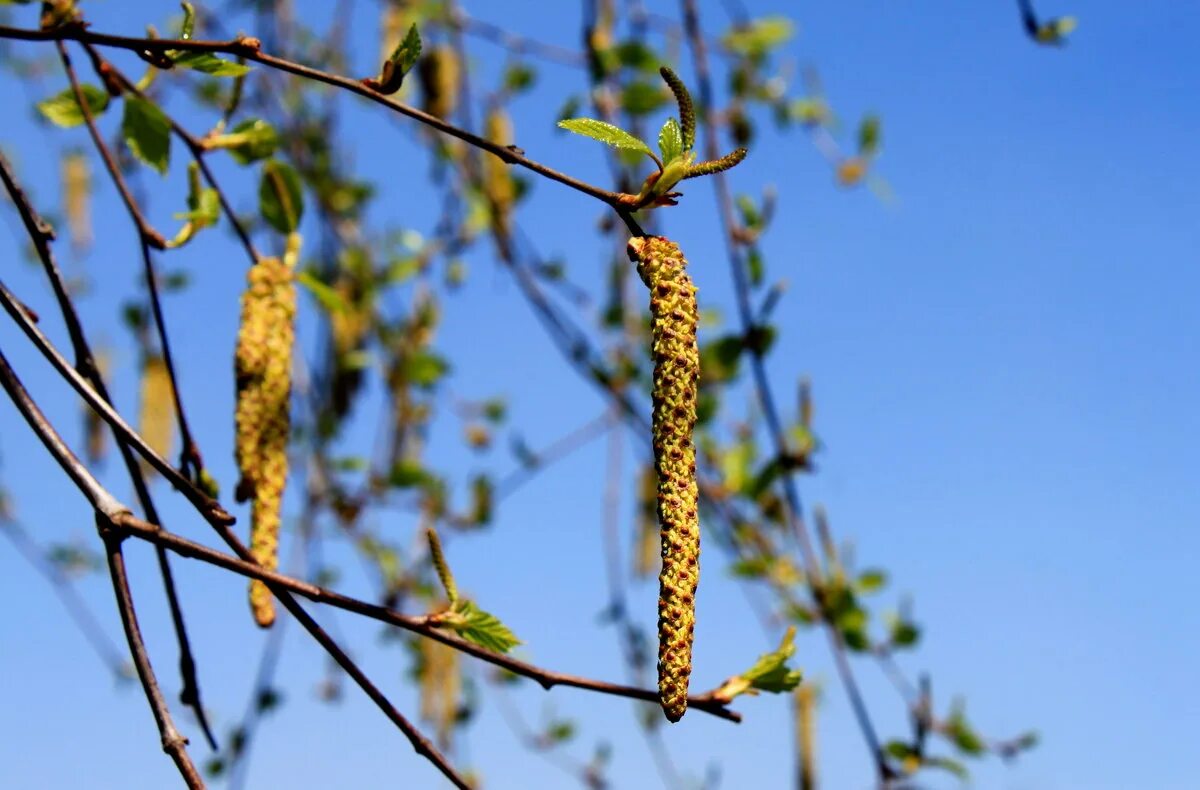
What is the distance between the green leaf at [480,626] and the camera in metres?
0.98

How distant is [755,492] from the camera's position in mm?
2730

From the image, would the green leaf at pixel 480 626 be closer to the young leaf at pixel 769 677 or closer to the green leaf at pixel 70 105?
the young leaf at pixel 769 677

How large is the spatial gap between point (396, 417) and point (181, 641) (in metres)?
2.65

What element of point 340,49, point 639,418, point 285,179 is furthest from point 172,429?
point 340,49

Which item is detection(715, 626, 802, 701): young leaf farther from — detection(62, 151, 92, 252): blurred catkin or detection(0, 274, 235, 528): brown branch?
detection(62, 151, 92, 252): blurred catkin

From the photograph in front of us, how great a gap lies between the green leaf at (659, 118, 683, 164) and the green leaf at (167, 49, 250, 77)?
365 millimetres

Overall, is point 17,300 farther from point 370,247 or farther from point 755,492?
point 370,247

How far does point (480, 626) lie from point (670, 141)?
40 centimetres

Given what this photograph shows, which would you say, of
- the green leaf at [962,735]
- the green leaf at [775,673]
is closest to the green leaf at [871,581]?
the green leaf at [962,735]

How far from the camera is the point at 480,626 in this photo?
38.9 inches

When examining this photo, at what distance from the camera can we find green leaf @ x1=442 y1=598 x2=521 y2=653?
983mm

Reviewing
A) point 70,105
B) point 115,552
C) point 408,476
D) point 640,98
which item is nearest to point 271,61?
point 115,552

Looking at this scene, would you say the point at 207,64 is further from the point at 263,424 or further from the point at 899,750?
the point at 899,750

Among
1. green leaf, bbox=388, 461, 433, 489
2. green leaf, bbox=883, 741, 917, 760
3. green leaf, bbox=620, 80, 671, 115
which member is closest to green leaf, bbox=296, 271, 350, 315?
green leaf, bbox=883, 741, 917, 760
